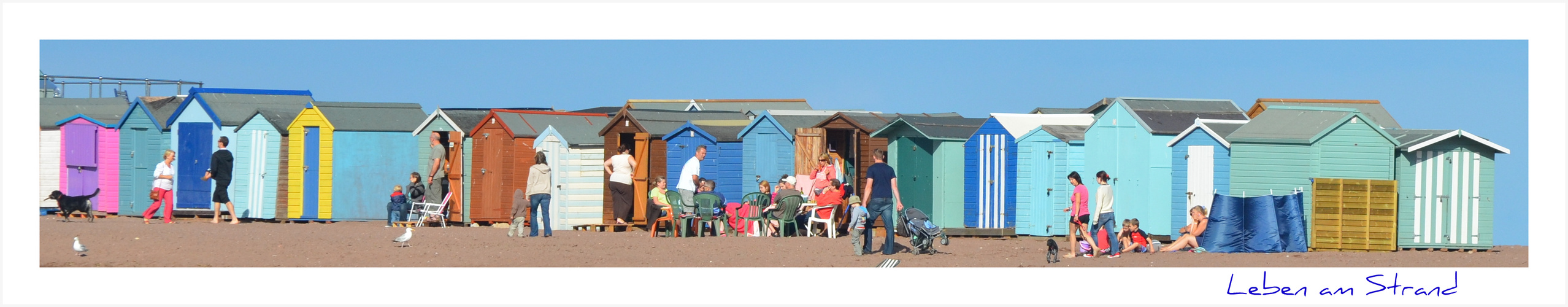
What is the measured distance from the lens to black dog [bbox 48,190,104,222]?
20.5m

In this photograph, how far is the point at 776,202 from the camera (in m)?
18.5

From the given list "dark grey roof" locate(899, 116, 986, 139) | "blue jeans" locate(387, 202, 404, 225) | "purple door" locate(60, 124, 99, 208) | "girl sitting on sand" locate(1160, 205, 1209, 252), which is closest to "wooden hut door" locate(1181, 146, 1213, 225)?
"girl sitting on sand" locate(1160, 205, 1209, 252)

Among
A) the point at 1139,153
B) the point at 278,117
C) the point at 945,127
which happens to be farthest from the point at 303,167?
the point at 1139,153

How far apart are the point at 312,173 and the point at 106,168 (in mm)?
3573

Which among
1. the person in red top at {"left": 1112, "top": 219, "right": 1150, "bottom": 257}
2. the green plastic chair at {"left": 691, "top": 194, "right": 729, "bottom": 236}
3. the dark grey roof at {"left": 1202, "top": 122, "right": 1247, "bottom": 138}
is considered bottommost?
the person in red top at {"left": 1112, "top": 219, "right": 1150, "bottom": 257}

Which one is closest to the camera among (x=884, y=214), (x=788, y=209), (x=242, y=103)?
(x=884, y=214)

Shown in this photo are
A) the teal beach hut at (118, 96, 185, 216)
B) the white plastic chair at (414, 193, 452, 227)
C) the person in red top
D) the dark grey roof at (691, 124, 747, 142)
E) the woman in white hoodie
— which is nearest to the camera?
the person in red top

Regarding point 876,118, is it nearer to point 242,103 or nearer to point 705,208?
point 705,208

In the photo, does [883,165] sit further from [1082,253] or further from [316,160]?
[316,160]

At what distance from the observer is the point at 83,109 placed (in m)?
23.5

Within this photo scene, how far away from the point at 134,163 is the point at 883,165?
40.8 ft

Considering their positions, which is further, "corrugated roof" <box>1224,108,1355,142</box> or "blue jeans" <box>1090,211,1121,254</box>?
"corrugated roof" <box>1224,108,1355,142</box>

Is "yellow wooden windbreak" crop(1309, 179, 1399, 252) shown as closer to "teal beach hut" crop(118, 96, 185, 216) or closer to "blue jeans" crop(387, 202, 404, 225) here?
"blue jeans" crop(387, 202, 404, 225)

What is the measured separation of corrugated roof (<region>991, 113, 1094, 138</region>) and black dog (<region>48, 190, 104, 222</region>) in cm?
1220
